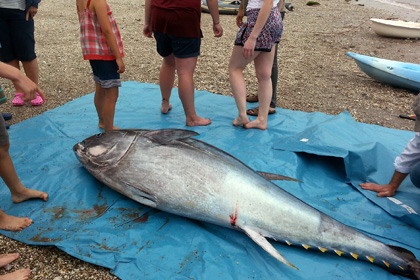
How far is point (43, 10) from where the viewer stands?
12094 millimetres

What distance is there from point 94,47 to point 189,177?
5.23 ft

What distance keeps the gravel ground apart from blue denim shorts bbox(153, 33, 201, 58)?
0.95 metres

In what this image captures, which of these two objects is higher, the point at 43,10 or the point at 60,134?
the point at 43,10

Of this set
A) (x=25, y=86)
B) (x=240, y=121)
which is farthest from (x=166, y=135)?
(x=240, y=121)

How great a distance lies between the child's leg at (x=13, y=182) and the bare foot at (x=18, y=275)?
652mm

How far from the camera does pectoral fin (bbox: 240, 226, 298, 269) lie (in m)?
2.00

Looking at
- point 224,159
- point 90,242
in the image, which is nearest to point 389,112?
point 224,159

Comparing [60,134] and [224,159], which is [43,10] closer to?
[60,134]

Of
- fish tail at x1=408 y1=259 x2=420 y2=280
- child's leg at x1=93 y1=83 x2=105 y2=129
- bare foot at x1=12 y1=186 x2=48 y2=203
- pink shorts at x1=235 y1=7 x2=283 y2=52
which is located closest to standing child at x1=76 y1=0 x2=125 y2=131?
child's leg at x1=93 y1=83 x2=105 y2=129

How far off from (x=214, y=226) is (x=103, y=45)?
193 centimetres

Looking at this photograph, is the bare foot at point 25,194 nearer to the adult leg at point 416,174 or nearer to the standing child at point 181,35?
the standing child at point 181,35

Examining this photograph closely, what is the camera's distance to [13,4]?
3.91m

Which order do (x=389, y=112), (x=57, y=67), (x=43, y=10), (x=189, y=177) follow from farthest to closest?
(x=43, y=10)
(x=57, y=67)
(x=389, y=112)
(x=189, y=177)

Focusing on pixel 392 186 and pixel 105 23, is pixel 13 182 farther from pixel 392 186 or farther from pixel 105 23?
pixel 392 186
